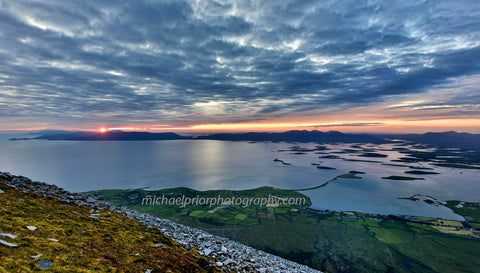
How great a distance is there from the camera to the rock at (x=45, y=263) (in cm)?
775

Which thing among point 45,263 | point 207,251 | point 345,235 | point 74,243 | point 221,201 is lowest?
point 221,201

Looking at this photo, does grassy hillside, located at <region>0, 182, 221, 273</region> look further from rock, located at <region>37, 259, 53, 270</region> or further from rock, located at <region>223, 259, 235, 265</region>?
rock, located at <region>223, 259, 235, 265</region>

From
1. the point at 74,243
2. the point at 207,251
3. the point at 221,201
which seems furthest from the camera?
the point at 221,201

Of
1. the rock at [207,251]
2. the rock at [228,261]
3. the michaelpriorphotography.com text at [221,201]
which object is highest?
the rock at [207,251]

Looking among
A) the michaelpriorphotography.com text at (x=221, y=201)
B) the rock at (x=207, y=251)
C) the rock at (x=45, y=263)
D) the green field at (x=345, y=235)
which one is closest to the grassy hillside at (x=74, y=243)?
the rock at (x=45, y=263)

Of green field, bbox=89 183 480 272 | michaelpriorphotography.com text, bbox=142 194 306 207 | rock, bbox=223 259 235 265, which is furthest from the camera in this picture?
michaelpriorphotography.com text, bbox=142 194 306 207

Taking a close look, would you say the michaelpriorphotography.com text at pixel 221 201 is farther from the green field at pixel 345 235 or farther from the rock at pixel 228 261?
the rock at pixel 228 261

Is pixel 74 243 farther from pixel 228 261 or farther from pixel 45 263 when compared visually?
pixel 228 261

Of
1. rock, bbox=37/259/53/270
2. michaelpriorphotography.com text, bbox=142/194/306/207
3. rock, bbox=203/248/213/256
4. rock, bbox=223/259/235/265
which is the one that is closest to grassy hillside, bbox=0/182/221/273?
rock, bbox=37/259/53/270

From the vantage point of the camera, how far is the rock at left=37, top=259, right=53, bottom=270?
7748 mm

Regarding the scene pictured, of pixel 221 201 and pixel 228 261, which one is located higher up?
pixel 228 261

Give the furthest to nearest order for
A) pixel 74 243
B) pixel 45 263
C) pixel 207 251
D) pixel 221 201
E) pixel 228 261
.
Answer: pixel 221 201
pixel 207 251
pixel 228 261
pixel 74 243
pixel 45 263

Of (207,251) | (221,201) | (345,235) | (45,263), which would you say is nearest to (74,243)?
(45,263)

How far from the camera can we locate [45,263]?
312 inches
